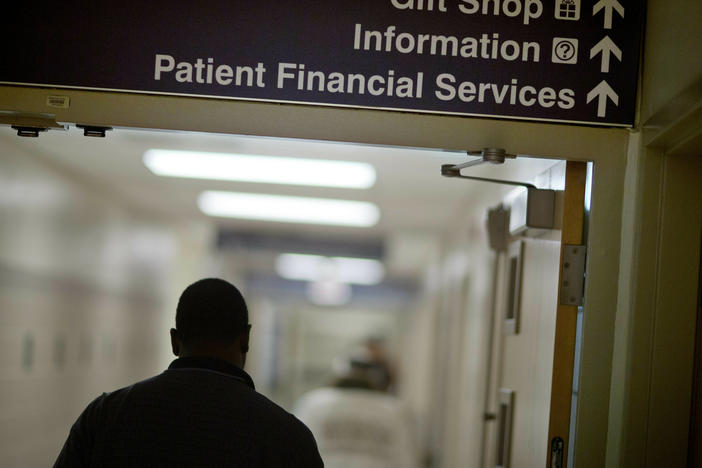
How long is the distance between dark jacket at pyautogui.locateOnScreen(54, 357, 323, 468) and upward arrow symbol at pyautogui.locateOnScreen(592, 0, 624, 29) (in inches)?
56.7

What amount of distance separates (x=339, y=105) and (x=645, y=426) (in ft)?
4.07

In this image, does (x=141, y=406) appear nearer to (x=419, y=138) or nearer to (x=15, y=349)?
(x=419, y=138)

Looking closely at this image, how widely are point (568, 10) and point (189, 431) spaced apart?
1568 millimetres

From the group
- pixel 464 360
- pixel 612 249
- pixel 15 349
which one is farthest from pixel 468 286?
pixel 612 249

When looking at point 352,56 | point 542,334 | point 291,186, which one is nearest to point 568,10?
point 352,56

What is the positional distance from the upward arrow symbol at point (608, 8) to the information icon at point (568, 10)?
0.17 feet

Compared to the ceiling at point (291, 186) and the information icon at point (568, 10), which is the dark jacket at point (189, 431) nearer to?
the information icon at point (568, 10)

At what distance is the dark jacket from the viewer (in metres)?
1.96

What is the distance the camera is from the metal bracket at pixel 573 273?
2.47 m

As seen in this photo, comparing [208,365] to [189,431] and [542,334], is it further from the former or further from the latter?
[542,334]

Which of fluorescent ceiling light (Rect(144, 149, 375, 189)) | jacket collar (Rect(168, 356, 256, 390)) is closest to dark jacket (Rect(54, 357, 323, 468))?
jacket collar (Rect(168, 356, 256, 390))

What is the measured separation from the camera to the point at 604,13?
8.02ft

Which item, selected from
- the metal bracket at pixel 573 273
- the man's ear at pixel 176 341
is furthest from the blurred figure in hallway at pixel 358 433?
the man's ear at pixel 176 341

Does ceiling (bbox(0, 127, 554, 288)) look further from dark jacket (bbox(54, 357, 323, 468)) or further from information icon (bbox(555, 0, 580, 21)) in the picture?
dark jacket (bbox(54, 357, 323, 468))
